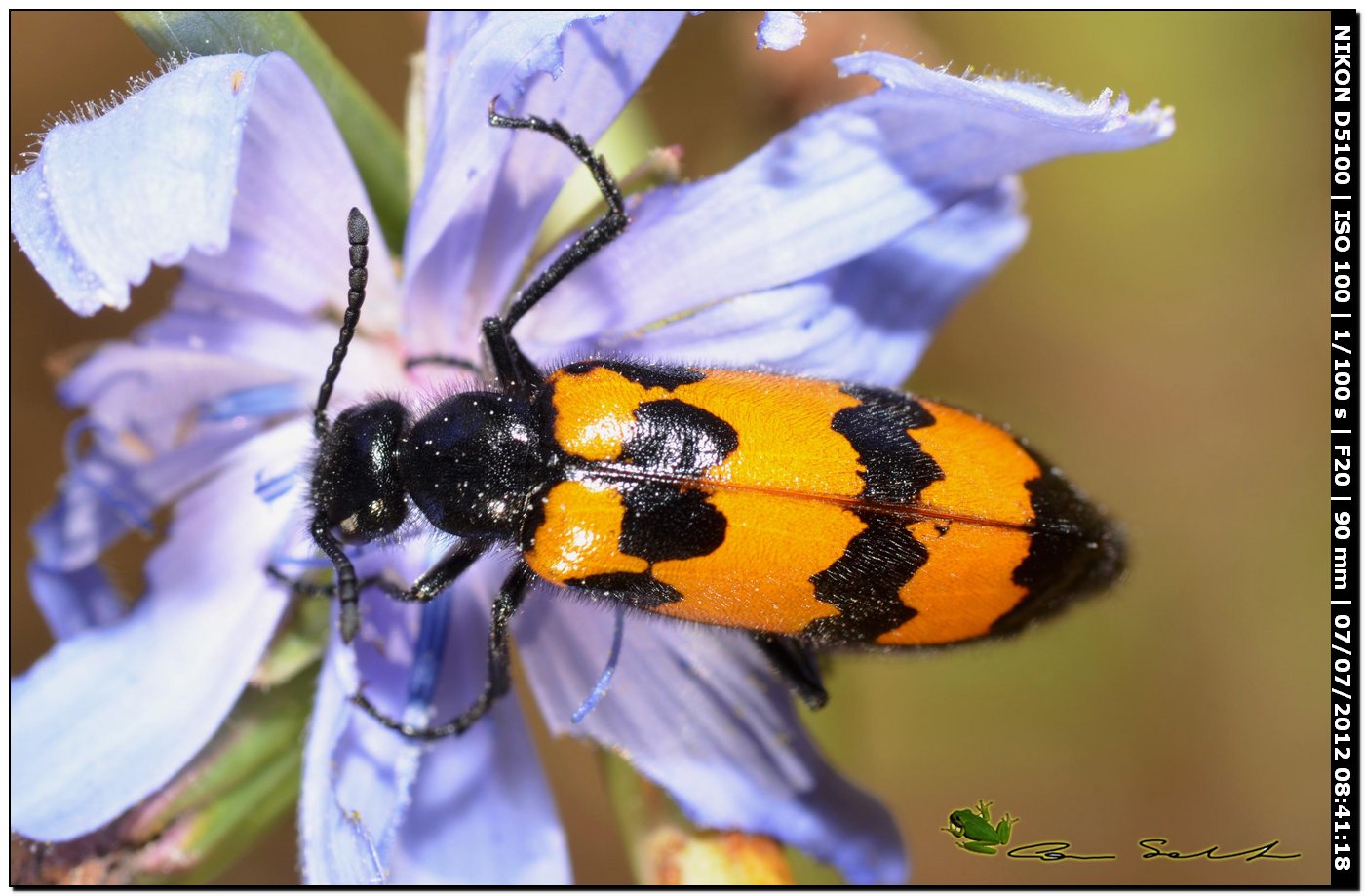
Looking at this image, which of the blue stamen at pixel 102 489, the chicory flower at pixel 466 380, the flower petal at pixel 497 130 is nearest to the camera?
the flower petal at pixel 497 130

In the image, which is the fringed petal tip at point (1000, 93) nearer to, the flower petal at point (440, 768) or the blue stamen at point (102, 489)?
the flower petal at point (440, 768)

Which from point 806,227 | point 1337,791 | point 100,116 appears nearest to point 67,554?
point 100,116

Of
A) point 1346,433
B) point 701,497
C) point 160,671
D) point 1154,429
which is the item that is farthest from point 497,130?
point 1154,429

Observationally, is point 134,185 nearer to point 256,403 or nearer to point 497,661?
point 256,403

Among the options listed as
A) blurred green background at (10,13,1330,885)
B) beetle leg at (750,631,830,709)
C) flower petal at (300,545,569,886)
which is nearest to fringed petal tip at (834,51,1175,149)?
beetle leg at (750,631,830,709)

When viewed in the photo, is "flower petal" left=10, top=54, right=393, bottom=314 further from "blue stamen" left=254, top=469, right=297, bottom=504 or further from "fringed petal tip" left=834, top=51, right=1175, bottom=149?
"fringed petal tip" left=834, top=51, right=1175, bottom=149

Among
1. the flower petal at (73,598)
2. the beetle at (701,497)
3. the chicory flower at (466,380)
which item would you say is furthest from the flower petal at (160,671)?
the beetle at (701,497)
